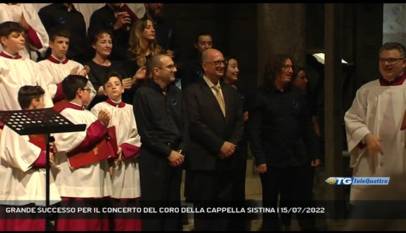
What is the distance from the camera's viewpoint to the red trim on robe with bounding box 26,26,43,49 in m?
8.29

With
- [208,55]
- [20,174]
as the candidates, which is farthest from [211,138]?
[20,174]

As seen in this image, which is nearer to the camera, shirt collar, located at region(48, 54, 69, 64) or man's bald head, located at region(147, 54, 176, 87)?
man's bald head, located at region(147, 54, 176, 87)

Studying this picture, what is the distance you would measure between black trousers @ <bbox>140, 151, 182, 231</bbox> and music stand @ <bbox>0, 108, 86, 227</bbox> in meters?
1.18

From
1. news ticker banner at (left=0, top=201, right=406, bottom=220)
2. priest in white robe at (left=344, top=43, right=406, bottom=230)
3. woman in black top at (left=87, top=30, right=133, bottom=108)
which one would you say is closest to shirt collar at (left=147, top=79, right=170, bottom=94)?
woman in black top at (left=87, top=30, right=133, bottom=108)

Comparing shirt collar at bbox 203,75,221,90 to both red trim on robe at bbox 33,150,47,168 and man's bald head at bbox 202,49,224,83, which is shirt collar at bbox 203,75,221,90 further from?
red trim on robe at bbox 33,150,47,168

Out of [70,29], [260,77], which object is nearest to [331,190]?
[260,77]

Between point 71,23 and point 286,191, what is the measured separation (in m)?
2.53

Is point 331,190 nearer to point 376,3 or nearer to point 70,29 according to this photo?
point 376,3

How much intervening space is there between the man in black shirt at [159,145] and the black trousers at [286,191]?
775 mm

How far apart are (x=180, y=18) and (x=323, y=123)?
3.71 metres

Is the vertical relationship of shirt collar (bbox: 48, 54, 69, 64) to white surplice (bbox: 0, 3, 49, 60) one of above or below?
below

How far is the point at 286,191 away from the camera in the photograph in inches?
316

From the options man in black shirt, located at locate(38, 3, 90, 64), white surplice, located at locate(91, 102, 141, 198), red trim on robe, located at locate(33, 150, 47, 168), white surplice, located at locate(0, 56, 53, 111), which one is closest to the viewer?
red trim on robe, located at locate(33, 150, 47, 168)

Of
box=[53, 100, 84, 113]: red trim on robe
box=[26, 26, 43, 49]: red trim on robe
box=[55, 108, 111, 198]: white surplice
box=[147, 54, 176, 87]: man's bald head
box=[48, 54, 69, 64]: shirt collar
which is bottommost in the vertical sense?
box=[55, 108, 111, 198]: white surplice
